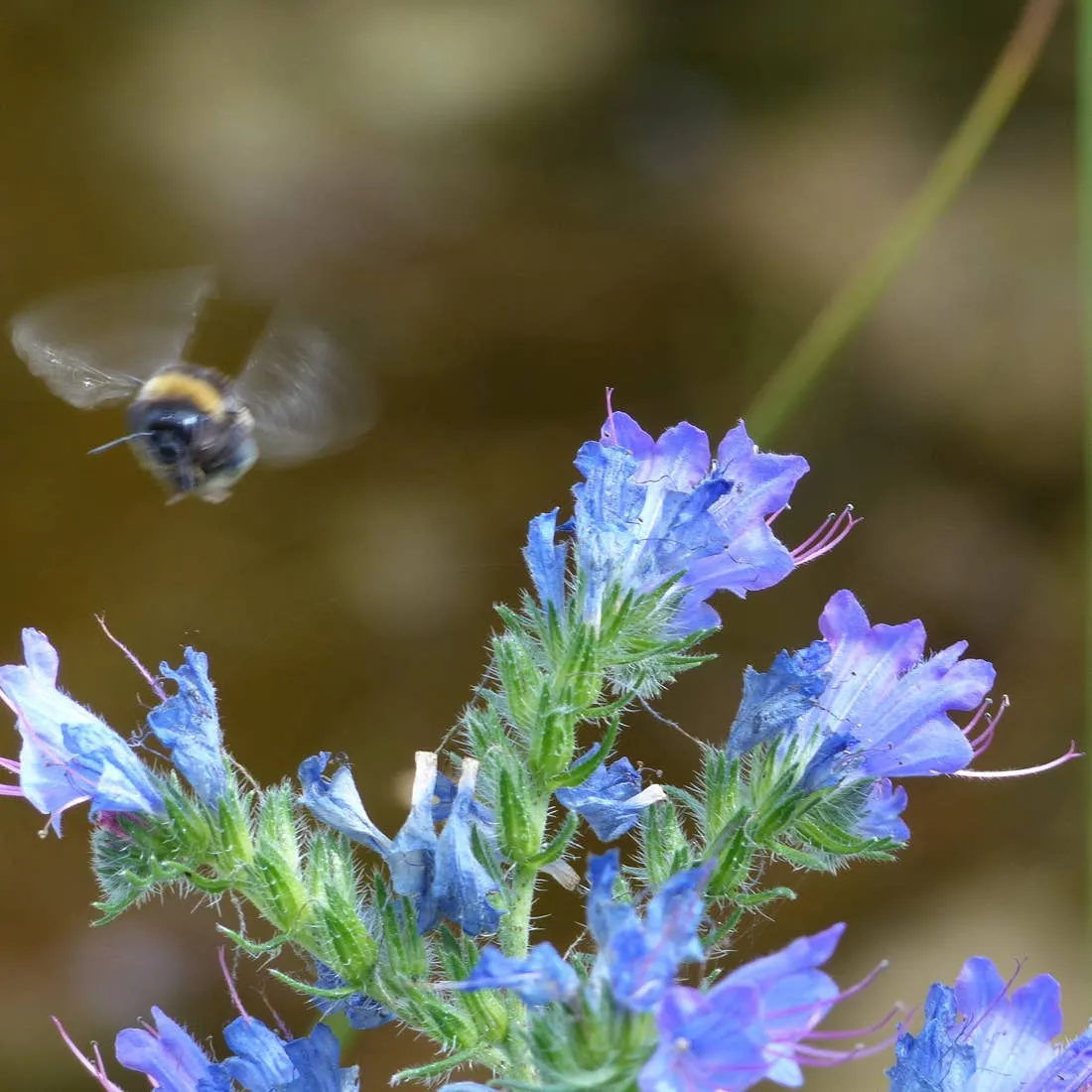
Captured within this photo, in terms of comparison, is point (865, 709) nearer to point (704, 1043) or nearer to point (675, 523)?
point (675, 523)

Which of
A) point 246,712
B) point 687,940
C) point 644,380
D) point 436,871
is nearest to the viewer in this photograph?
point 687,940

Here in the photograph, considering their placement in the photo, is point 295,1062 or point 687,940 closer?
point 687,940

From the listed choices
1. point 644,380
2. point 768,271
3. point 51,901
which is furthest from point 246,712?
→ point 768,271

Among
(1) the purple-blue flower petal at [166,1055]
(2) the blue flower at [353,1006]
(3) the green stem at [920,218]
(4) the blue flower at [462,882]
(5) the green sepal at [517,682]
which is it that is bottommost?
(1) the purple-blue flower petal at [166,1055]

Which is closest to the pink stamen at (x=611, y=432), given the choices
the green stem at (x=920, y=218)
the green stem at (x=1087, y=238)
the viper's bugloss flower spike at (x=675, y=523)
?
the viper's bugloss flower spike at (x=675, y=523)

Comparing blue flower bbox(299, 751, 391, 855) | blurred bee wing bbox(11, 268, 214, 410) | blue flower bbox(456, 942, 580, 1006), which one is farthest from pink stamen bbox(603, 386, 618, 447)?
blurred bee wing bbox(11, 268, 214, 410)

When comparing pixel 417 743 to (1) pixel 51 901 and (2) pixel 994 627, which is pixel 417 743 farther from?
(2) pixel 994 627

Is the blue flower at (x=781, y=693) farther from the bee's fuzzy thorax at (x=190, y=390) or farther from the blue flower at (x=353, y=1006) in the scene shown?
the bee's fuzzy thorax at (x=190, y=390)
